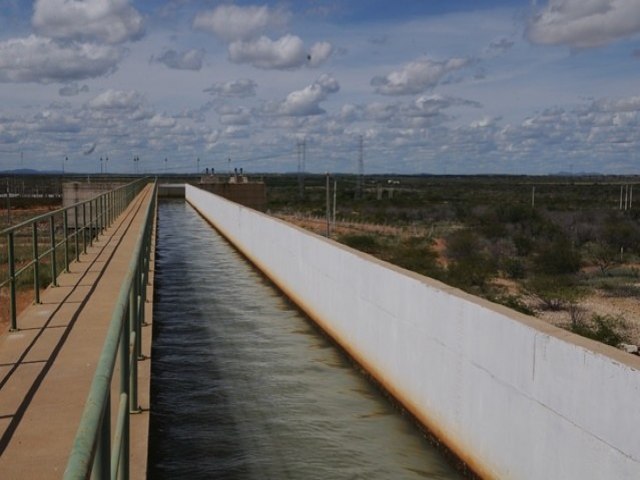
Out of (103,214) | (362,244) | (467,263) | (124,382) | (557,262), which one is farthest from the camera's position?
(362,244)

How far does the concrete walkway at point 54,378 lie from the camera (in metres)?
5.52

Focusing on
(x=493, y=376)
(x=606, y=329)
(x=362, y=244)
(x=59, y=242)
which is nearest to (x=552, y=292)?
(x=606, y=329)

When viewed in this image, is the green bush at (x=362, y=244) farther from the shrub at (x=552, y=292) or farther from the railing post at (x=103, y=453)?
the railing post at (x=103, y=453)

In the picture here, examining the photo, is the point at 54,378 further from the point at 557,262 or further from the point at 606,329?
the point at 557,262

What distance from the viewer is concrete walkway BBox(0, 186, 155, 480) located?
552 centimetres

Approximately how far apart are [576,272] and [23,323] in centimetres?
1930

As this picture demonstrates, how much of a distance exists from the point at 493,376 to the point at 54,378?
3895 mm

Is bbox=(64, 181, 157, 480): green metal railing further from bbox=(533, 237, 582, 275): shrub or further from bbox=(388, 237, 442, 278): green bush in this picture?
bbox=(533, 237, 582, 275): shrub

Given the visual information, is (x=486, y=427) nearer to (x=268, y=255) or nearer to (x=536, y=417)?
(x=536, y=417)

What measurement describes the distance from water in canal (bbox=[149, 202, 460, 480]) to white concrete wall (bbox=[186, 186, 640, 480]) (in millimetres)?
384

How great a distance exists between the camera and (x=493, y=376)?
6.40m

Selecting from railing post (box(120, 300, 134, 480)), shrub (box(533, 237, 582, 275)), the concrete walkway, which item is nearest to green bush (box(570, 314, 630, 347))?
the concrete walkway

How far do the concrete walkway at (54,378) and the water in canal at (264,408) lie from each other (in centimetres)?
64

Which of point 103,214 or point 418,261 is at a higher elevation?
point 103,214
